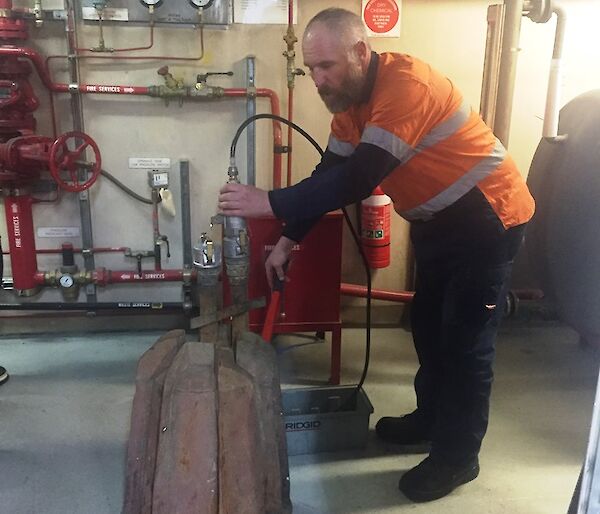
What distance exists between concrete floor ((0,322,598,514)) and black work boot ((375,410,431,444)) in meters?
0.04

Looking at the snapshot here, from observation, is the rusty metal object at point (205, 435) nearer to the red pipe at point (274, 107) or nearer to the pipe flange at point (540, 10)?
the red pipe at point (274, 107)

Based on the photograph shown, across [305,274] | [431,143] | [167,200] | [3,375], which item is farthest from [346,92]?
[3,375]

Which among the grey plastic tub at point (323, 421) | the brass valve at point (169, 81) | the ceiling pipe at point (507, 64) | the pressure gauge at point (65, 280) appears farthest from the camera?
the pressure gauge at point (65, 280)

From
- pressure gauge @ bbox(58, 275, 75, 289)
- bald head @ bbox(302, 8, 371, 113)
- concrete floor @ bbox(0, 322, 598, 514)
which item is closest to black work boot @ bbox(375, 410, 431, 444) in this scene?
concrete floor @ bbox(0, 322, 598, 514)

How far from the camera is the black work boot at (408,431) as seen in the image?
191 centimetres

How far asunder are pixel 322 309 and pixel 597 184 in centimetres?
103

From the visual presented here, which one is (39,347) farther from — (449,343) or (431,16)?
(431,16)

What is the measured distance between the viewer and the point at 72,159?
7.39ft

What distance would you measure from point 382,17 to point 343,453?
5.45ft

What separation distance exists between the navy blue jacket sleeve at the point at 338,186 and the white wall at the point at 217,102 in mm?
1148

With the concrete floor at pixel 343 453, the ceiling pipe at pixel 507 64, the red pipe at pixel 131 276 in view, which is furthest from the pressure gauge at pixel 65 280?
the ceiling pipe at pixel 507 64

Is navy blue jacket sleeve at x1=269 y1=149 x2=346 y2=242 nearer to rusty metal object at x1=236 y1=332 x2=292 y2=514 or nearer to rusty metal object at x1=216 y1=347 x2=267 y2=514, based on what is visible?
rusty metal object at x1=236 y1=332 x2=292 y2=514

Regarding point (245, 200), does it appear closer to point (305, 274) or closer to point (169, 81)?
point (305, 274)

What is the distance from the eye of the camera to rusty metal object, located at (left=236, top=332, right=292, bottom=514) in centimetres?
129
